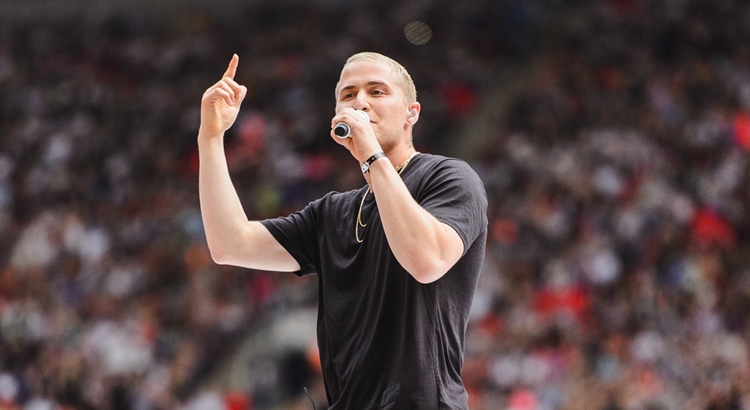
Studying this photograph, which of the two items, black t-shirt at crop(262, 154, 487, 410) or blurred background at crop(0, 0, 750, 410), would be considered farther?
blurred background at crop(0, 0, 750, 410)

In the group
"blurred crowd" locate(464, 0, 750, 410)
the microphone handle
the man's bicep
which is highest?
the microphone handle

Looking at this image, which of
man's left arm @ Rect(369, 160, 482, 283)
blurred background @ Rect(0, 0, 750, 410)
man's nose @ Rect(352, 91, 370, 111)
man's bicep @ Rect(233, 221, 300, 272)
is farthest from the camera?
blurred background @ Rect(0, 0, 750, 410)

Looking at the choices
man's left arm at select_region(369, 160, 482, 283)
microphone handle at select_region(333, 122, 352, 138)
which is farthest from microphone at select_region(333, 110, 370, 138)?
man's left arm at select_region(369, 160, 482, 283)

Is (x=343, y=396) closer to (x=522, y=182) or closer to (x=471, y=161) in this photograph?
(x=522, y=182)

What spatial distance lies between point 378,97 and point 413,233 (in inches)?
22.7

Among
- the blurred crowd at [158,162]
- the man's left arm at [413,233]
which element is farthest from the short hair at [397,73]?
the blurred crowd at [158,162]

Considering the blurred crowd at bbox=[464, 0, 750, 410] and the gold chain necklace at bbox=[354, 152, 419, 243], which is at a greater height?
the gold chain necklace at bbox=[354, 152, 419, 243]

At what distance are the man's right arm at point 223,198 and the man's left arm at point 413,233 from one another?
26.3 inches

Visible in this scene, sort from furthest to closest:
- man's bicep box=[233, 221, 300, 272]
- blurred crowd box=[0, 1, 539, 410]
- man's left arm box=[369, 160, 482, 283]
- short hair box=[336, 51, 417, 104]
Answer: blurred crowd box=[0, 1, 539, 410], man's bicep box=[233, 221, 300, 272], short hair box=[336, 51, 417, 104], man's left arm box=[369, 160, 482, 283]

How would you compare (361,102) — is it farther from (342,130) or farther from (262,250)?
(262,250)

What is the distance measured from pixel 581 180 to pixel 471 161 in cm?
180

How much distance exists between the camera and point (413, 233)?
2443 mm

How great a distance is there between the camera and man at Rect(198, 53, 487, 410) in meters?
2.53

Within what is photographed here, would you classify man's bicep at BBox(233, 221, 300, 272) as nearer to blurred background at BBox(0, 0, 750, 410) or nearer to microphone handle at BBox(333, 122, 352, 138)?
microphone handle at BBox(333, 122, 352, 138)
